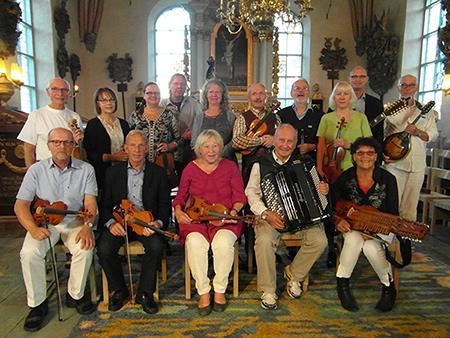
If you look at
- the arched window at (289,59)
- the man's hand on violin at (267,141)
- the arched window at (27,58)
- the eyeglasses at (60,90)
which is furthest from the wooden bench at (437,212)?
the arched window at (27,58)

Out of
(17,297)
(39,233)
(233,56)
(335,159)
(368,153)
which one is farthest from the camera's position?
(233,56)

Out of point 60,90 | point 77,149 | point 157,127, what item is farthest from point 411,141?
point 60,90

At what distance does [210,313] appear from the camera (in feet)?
7.84

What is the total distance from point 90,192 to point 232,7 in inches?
141

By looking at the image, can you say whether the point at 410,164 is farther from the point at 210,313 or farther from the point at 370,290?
the point at 210,313

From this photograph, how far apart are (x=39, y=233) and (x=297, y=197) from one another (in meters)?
1.69

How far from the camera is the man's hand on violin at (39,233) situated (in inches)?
87.0

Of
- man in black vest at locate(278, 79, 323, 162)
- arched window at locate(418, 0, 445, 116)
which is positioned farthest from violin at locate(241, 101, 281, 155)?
arched window at locate(418, 0, 445, 116)

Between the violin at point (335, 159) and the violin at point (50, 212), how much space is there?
1.87 meters

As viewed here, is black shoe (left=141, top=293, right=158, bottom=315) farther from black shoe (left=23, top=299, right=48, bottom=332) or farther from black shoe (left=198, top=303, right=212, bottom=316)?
black shoe (left=23, top=299, right=48, bottom=332)

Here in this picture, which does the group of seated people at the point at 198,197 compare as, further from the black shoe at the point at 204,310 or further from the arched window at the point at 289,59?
the arched window at the point at 289,59

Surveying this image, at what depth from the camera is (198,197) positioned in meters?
2.51

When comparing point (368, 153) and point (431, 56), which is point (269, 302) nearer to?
point (368, 153)

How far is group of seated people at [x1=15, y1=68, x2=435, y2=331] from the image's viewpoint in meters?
2.36
